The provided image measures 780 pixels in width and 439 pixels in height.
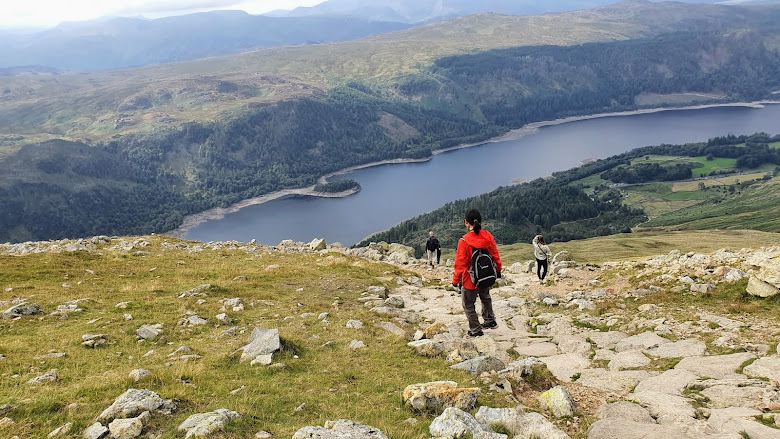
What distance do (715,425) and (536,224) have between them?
178360 millimetres

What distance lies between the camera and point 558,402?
9.97 meters

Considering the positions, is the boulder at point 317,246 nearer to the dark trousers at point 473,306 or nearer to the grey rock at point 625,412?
the dark trousers at point 473,306

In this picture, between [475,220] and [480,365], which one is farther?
[475,220]

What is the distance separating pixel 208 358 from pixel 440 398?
6.79 m

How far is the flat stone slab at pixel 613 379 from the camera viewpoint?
11.7 m

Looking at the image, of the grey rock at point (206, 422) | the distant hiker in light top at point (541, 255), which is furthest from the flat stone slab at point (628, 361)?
the distant hiker in light top at point (541, 255)

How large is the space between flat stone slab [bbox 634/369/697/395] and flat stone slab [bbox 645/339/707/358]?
163 cm

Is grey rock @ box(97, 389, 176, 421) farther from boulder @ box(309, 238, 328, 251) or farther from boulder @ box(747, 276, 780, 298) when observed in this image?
boulder @ box(309, 238, 328, 251)

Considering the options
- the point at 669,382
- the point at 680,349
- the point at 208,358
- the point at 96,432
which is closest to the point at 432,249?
the point at 680,349

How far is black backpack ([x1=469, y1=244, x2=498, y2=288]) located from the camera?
1470cm

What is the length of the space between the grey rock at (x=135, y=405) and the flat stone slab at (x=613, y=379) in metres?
10.1

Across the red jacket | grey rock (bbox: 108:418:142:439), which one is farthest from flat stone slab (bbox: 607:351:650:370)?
grey rock (bbox: 108:418:142:439)

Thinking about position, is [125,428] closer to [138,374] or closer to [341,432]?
[138,374]

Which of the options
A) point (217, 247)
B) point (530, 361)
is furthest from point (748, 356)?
point (217, 247)
